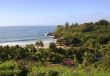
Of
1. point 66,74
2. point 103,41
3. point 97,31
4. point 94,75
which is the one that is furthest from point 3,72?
point 97,31

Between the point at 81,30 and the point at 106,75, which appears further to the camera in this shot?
the point at 81,30

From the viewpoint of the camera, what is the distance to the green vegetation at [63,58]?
492 inches

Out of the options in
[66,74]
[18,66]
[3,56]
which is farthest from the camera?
[3,56]

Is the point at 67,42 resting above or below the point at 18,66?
below

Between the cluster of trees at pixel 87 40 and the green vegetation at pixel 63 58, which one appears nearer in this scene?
the green vegetation at pixel 63 58

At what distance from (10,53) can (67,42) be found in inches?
1410

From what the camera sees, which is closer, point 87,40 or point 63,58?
point 63,58

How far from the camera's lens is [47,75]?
1191cm

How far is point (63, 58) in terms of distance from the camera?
39375 mm

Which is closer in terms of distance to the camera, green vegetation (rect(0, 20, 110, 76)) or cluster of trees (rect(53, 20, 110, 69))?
green vegetation (rect(0, 20, 110, 76))

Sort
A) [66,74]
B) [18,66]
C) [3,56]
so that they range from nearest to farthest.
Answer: [66,74]
[18,66]
[3,56]

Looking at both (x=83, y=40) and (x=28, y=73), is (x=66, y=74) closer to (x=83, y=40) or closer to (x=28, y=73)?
(x=28, y=73)

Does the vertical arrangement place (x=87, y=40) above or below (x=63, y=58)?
below

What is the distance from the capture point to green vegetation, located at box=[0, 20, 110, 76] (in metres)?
12.5
